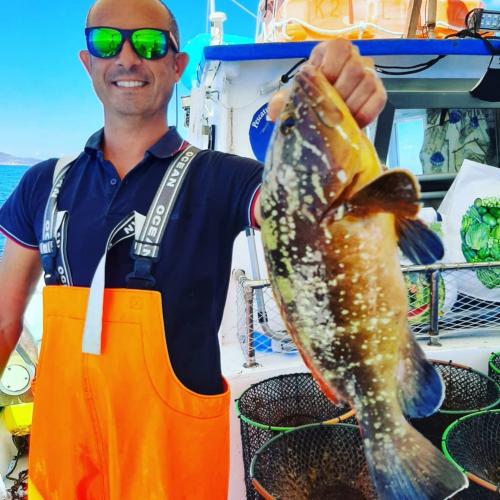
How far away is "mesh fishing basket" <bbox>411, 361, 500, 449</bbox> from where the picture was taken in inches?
122

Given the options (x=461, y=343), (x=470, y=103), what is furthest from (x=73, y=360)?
(x=470, y=103)

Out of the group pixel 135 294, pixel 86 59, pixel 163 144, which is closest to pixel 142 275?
pixel 135 294

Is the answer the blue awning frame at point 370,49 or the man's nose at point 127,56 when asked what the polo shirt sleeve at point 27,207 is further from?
the blue awning frame at point 370,49

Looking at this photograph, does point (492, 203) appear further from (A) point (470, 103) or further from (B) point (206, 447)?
(B) point (206, 447)

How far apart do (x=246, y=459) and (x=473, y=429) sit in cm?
129

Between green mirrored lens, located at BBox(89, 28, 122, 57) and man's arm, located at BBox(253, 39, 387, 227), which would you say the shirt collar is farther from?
man's arm, located at BBox(253, 39, 387, 227)

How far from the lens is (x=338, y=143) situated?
126cm

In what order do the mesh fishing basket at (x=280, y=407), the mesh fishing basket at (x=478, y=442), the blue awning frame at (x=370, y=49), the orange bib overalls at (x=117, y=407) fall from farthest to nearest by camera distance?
the blue awning frame at (x=370, y=49)
the mesh fishing basket at (x=280, y=407)
the mesh fishing basket at (x=478, y=442)
the orange bib overalls at (x=117, y=407)

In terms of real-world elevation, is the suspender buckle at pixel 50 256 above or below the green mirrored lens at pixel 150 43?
below

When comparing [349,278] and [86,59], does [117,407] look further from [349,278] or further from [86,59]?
[86,59]

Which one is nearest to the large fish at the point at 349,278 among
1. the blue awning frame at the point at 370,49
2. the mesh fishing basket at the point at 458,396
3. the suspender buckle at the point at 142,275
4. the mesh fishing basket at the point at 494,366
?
the suspender buckle at the point at 142,275

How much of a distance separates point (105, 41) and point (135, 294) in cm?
104

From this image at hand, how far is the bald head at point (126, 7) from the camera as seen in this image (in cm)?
206

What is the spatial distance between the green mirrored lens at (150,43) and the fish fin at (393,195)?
1.27 meters
